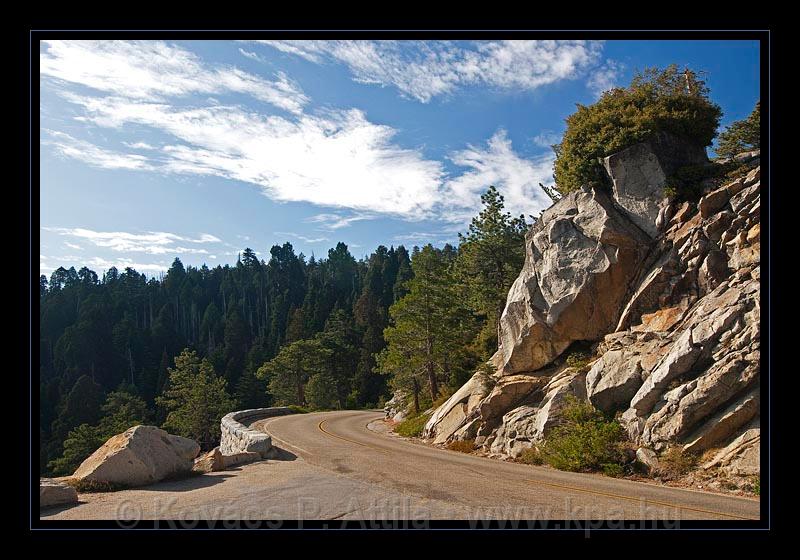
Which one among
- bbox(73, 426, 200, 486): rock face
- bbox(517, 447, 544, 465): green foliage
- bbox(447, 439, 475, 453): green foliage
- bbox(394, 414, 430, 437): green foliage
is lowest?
bbox(394, 414, 430, 437): green foliage

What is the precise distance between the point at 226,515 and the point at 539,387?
608 inches

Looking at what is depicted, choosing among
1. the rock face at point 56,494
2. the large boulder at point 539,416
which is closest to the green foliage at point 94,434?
the large boulder at point 539,416

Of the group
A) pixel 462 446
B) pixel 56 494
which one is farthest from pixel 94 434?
pixel 56 494

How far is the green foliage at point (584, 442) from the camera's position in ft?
49.3

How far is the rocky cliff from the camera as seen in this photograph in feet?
45.2

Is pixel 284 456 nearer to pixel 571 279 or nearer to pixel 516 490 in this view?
pixel 516 490

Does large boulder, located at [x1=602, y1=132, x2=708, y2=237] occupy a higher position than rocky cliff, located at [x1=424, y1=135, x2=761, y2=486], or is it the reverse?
large boulder, located at [x1=602, y1=132, x2=708, y2=237]

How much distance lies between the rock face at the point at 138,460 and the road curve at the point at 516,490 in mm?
4438

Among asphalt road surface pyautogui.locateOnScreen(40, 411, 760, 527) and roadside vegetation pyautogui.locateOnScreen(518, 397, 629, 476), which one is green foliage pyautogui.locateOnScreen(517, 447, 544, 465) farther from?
asphalt road surface pyautogui.locateOnScreen(40, 411, 760, 527)

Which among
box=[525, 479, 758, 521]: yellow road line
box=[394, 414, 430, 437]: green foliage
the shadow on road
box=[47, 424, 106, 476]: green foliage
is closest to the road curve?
box=[525, 479, 758, 521]: yellow road line

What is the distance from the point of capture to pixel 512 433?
1970 centimetres

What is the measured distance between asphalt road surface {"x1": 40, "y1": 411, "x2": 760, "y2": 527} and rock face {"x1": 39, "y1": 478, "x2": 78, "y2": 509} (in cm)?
23

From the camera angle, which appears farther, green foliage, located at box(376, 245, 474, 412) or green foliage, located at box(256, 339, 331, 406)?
green foliage, located at box(256, 339, 331, 406)

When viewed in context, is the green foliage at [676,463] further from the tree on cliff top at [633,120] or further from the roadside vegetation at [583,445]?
the tree on cliff top at [633,120]
